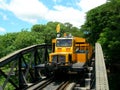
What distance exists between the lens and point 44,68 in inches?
751

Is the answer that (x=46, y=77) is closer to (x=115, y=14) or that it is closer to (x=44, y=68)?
(x=44, y=68)

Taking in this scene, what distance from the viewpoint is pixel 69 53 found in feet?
67.7

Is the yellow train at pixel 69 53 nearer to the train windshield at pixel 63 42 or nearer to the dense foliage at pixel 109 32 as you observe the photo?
the train windshield at pixel 63 42

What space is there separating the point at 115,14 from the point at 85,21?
1149 inches

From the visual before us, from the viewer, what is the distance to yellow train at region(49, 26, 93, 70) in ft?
63.6

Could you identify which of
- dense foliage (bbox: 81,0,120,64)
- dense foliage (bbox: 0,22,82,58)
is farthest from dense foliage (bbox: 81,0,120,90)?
dense foliage (bbox: 0,22,82,58)

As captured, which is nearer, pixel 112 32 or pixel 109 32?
pixel 112 32

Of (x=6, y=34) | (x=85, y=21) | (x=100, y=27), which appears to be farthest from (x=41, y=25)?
(x=100, y=27)

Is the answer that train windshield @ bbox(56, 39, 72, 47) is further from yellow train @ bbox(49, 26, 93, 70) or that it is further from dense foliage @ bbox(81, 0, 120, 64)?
dense foliage @ bbox(81, 0, 120, 64)

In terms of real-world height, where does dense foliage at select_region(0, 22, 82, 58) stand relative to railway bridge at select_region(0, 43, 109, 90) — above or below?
above

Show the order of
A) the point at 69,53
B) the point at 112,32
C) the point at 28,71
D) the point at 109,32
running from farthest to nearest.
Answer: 1. the point at 109,32
2. the point at 112,32
3. the point at 69,53
4. the point at 28,71

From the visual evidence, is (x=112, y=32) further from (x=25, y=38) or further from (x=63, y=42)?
(x=25, y=38)

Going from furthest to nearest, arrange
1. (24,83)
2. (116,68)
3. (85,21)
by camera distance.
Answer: (85,21), (116,68), (24,83)

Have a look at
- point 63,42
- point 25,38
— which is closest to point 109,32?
point 63,42
